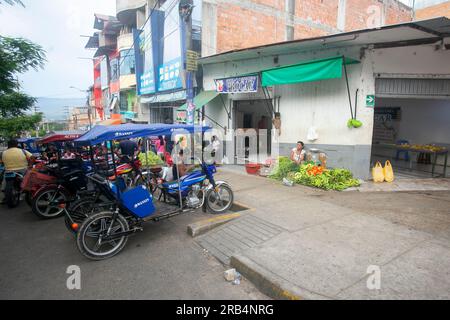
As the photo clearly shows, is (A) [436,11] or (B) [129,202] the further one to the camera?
(A) [436,11]

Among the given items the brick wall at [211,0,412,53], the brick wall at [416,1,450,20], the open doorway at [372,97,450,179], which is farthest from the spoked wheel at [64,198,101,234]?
the brick wall at [416,1,450,20]

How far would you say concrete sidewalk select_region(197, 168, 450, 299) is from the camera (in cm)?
322

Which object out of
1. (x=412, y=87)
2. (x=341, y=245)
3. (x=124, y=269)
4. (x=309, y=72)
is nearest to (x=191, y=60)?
(x=309, y=72)

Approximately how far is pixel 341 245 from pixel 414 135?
940 centimetres

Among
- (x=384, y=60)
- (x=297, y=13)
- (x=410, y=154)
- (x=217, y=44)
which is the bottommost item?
(x=410, y=154)

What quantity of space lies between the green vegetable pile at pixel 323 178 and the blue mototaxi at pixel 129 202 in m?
3.30

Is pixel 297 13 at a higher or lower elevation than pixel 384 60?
higher

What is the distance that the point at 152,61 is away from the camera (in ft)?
55.0

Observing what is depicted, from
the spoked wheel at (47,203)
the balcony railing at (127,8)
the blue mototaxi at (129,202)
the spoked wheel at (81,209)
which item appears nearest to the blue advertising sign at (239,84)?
the blue mototaxi at (129,202)

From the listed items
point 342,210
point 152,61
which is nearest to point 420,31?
point 342,210

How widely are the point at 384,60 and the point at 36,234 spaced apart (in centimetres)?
961

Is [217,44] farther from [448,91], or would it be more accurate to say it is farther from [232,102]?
[448,91]

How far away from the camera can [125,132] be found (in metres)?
4.36

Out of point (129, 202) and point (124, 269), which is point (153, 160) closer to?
point (129, 202)
